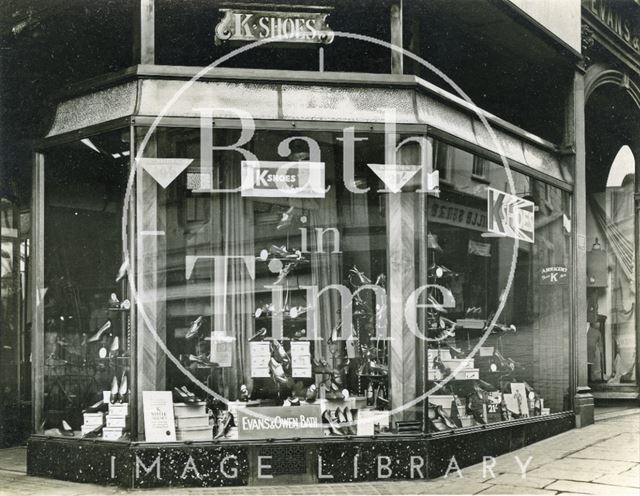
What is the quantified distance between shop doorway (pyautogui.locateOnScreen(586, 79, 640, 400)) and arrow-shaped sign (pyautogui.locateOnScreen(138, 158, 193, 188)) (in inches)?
312

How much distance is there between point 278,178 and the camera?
7.88 m

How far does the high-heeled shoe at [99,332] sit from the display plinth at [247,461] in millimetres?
1005

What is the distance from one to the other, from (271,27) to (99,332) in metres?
3.37

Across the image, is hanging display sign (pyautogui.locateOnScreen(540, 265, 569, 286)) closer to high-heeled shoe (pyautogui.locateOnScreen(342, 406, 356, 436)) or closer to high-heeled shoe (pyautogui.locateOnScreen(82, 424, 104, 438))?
high-heeled shoe (pyautogui.locateOnScreen(342, 406, 356, 436))

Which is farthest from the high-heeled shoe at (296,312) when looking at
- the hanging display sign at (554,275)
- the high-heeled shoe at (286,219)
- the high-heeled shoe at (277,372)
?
the hanging display sign at (554,275)

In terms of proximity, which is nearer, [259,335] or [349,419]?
[349,419]

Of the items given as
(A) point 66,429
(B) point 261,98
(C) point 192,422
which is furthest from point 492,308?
(A) point 66,429

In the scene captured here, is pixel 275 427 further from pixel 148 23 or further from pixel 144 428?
pixel 148 23

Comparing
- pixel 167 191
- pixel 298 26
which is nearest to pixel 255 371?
pixel 167 191

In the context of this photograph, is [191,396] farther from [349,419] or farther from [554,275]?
[554,275]

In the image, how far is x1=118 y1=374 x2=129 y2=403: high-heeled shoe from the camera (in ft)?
24.4

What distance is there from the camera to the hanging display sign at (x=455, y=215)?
813cm

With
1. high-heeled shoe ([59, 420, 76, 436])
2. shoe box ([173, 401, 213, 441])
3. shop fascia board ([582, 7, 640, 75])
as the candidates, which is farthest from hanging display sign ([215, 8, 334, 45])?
shop fascia board ([582, 7, 640, 75])

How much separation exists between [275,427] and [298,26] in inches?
146
